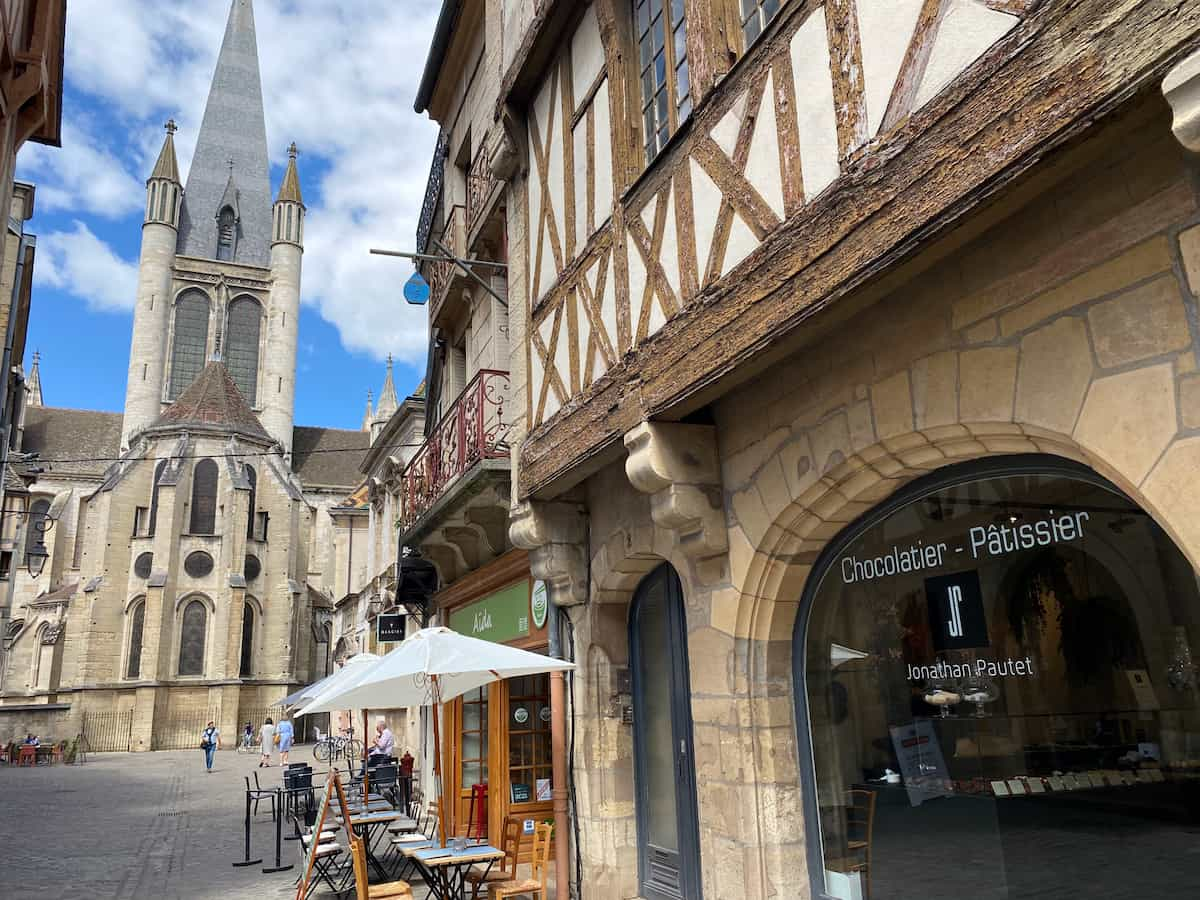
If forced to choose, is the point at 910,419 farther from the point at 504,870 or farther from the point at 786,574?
the point at 504,870

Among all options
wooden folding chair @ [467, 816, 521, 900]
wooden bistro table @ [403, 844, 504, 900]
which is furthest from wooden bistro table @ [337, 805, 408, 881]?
wooden bistro table @ [403, 844, 504, 900]

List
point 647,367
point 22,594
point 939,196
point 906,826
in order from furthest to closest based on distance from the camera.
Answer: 1. point 22,594
2. point 647,367
3. point 906,826
4. point 939,196

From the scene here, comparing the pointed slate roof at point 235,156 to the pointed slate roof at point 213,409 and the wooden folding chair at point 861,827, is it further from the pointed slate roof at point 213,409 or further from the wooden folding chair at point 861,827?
the wooden folding chair at point 861,827

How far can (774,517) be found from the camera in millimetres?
4500

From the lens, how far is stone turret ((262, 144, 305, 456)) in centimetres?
4956

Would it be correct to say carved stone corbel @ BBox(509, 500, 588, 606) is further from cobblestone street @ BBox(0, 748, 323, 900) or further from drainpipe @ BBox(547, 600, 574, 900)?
cobblestone street @ BBox(0, 748, 323, 900)

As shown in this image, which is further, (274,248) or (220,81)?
(220,81)

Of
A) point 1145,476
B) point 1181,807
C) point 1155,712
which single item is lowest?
point 1181,807

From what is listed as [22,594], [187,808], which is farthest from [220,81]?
[187,808]

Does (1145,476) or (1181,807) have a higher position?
(1145,476)

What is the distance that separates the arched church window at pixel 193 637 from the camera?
37.5 m

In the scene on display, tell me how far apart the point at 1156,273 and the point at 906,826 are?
2788 millimetres

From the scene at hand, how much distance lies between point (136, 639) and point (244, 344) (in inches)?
751

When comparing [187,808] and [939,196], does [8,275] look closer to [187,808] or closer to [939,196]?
[187,808]
